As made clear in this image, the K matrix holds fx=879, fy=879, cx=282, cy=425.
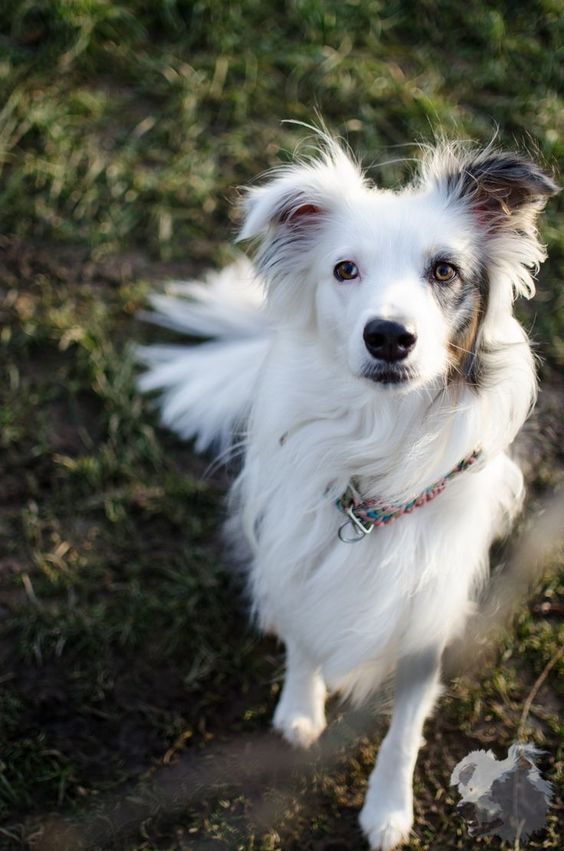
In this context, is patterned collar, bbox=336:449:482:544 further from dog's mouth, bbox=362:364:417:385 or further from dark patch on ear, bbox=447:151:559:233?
dark patch on ear, bbox=447:151:559:233

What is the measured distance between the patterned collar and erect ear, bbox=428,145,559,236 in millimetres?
562

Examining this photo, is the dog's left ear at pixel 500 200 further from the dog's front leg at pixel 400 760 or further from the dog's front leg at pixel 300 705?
the dog's front leg at pixel 300 705

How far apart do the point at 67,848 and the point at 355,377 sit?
5.28 ft

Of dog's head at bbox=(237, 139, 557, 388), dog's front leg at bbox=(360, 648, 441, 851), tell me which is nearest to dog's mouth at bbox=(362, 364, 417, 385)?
dog's head at bbox=(237, 139, 557, 388)

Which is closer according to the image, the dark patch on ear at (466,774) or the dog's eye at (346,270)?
the dog's eye at (346,270)

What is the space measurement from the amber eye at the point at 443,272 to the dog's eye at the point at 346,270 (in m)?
0.19

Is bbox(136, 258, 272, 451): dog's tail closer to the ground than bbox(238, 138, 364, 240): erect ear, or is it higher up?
closer to the ground

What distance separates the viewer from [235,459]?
9.86ft

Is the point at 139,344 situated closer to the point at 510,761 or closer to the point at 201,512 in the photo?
the point at 201,512

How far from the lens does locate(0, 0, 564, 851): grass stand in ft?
8.75

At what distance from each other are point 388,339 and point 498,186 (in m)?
0.50


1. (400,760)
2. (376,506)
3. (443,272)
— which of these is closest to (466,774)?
(400,760)

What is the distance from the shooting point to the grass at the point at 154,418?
2668 millimetres

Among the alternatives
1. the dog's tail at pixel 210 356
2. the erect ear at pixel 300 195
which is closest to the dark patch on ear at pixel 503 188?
the erect ear at pixel 300 195
